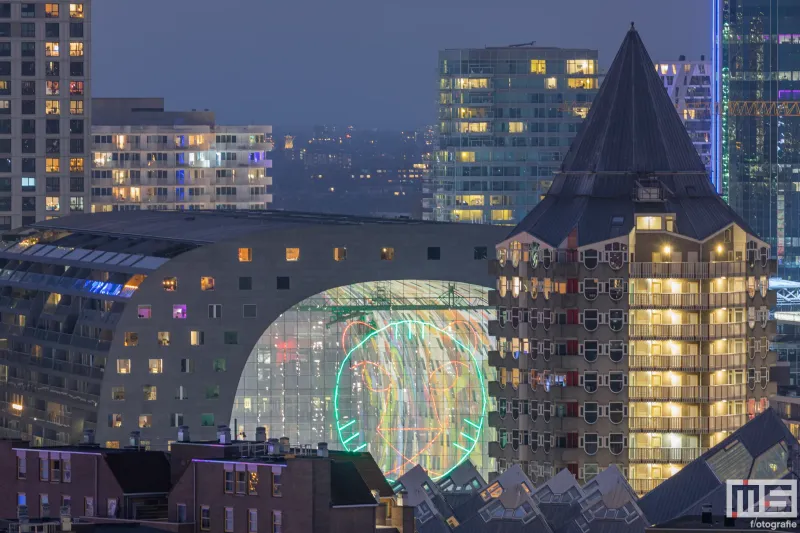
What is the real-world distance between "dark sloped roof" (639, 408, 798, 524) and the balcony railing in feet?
62.1

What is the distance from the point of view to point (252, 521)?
13425cm

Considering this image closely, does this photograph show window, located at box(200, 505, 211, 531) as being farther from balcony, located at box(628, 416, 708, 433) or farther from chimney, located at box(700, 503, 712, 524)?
balcony, located at box(628, 416, 708, 433)

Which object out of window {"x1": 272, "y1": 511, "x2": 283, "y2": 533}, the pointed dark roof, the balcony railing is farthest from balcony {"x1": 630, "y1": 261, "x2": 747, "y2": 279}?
window {"x1": 272, "y1": 511, "x2": 283, "y2": 533}

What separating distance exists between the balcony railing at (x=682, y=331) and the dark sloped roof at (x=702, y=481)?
18.9 metres

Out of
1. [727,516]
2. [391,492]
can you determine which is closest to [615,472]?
[391,492]

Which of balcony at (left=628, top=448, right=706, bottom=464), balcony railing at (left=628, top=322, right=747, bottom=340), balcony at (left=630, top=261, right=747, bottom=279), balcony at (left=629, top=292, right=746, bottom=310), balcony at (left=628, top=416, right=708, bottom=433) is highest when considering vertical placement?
balcony at (left=630, top=261, right=747, bottom=279)

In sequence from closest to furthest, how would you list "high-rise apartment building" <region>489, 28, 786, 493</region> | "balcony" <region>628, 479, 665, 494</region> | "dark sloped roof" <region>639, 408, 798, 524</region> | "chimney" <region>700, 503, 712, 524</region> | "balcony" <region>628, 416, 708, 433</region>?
"chimney" <region>700, 503, 712, 524</region> → "dark sloped roof" <region>639, 408, 798, 524</region> → "balcony" <region>628, 479, 665, 494</region> → "high-rise apartment building" <region>489, 28, 786, 493</region> → "balcony" <region>628, 416, 708, 433</region>

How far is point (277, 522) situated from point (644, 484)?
49930 millimetres

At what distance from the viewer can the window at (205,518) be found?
136 meters

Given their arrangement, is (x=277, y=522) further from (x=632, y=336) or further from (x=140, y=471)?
(x=632, y=336)

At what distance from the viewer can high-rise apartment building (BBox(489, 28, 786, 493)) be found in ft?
597

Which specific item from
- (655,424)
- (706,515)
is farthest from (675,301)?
(706,515)

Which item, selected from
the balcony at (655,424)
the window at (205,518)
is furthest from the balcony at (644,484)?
the window at (205,518)

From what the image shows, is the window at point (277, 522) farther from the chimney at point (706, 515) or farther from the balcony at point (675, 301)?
the balcony at point (675, 301)
